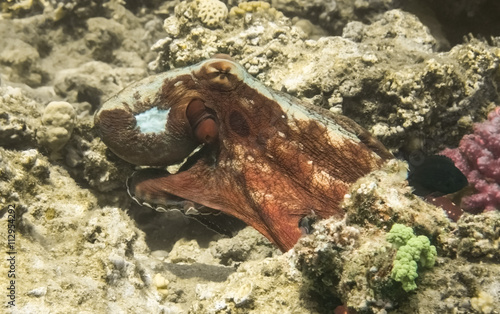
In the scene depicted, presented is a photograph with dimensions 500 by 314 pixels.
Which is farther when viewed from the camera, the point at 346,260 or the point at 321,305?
the point at 321,305

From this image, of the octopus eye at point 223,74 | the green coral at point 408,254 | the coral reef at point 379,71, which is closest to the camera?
the green coral at point 408,254

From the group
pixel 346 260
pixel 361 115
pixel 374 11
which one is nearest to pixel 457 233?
pixel 346 260

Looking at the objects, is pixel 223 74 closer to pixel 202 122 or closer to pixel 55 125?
pixel 202 122

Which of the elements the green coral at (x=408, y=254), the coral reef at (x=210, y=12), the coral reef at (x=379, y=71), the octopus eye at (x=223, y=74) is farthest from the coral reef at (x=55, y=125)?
the green coral at (x=408, y=254)

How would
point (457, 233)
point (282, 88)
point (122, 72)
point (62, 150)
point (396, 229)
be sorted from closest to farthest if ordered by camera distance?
point (396, 229) < point (457, 233) < point (62, 150) < point (282, 88) < point (122, 72)

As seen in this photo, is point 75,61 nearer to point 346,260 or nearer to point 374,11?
point 374,11

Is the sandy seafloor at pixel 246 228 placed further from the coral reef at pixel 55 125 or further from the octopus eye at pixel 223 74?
the octopus eye at pixel 223 74

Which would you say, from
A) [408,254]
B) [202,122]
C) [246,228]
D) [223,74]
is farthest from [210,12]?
[408,254]
